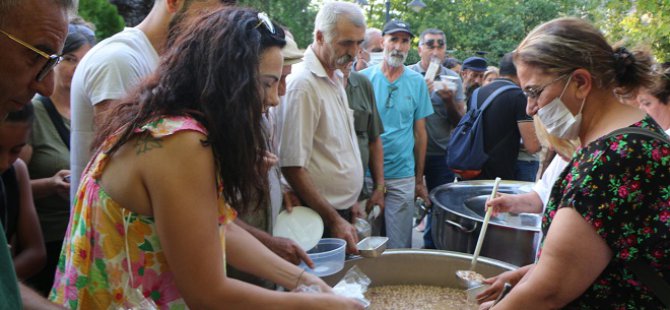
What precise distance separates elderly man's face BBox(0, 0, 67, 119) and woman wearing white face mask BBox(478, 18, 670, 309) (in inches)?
47.8

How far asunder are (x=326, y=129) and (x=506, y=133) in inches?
70.7

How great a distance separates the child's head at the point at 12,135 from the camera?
167 cm

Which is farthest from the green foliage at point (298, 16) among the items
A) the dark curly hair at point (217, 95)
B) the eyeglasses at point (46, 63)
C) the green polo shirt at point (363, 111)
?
the eyeglasses at point (46, 63)

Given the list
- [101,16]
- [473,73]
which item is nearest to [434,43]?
[473,73]

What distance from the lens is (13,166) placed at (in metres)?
1.82

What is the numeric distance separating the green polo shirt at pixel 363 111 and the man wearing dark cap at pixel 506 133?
1020 mm

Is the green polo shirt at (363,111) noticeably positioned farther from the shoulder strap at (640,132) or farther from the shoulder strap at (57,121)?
the shoulder strap at (640,132)

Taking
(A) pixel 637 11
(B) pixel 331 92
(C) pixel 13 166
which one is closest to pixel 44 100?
(C) pixel 13 166

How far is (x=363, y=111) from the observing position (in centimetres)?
323

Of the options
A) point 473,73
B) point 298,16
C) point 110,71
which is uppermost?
point 110,71

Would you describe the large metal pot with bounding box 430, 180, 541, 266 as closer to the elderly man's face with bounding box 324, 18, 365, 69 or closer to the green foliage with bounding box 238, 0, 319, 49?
the elderly man's face with bounding box 324, 18, 365, 69

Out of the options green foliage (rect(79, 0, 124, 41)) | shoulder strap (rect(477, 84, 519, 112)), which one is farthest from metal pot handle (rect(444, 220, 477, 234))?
green foliage (rect(79, 0, 124, 41))

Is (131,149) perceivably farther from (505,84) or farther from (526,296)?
(505,84)

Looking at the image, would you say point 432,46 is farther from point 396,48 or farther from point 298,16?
point 298,16
